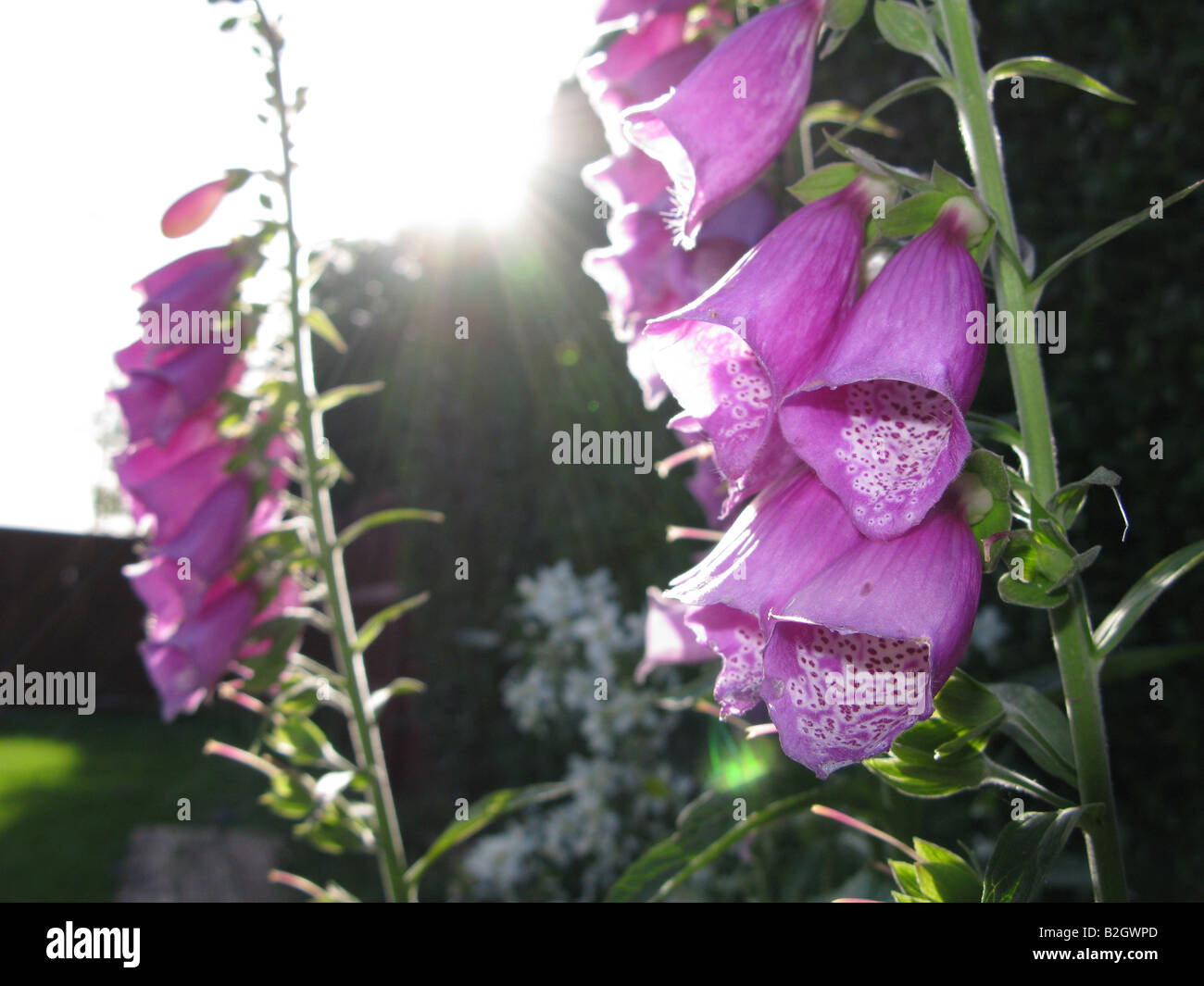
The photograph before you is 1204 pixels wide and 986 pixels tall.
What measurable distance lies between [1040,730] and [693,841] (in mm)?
327

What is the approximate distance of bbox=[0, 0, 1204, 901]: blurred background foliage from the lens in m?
1.68

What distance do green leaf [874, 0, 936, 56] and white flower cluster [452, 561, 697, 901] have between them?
1703mm

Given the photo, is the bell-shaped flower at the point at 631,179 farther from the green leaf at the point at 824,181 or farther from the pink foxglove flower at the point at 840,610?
the pink foxglove flower at the point at 840,610

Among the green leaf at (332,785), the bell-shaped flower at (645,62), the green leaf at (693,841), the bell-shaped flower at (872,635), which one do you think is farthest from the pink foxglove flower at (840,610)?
the green leaf at (332,785)

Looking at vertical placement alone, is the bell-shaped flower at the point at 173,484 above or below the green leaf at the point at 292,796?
above

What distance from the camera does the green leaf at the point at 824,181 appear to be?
55cm

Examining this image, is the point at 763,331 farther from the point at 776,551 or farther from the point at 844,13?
the point at 844,13

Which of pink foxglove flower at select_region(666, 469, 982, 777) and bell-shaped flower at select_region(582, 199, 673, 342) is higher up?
bell-shaped flower at select_region(582, 199, 673, 342)

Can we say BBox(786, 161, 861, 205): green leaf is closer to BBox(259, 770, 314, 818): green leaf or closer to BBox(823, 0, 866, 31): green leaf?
BBox(823, 0, 866, 31): green leaf

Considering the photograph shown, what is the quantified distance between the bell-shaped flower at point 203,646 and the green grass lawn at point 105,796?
2.26m

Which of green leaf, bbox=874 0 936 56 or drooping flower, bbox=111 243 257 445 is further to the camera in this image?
drooping flower, bbox=111 243 257 445

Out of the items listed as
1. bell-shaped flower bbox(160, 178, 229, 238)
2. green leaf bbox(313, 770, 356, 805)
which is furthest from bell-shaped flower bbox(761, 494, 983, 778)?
bell-shaped flower bbox(160, 178, 229, 238)

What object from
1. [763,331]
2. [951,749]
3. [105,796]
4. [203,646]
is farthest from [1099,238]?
[105,796]

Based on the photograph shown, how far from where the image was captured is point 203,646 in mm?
1170
